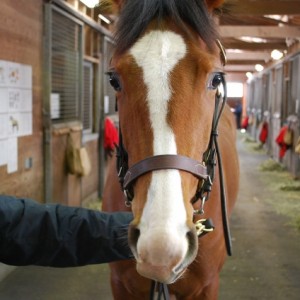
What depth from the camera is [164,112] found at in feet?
4.05

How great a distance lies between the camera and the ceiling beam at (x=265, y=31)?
669cm

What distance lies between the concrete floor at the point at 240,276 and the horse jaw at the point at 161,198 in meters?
1.95

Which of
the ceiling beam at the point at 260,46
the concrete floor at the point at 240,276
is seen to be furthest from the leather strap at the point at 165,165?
the ceiling beam at the point at 260,46

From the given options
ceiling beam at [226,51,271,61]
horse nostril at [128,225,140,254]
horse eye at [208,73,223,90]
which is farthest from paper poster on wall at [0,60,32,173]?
ceiling beam at [226,51,271,61]

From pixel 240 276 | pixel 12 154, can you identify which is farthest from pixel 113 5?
pixel 240 276

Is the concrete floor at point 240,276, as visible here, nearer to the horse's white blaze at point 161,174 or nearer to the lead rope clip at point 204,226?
the lead rope clip at point 204,226

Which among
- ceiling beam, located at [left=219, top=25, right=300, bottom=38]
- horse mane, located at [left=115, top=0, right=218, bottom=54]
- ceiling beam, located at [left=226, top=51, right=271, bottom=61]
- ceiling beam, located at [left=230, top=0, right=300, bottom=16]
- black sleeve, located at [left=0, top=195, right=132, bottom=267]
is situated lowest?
black sleeve, located at [left=0, top=195, right=132, bottom=267]

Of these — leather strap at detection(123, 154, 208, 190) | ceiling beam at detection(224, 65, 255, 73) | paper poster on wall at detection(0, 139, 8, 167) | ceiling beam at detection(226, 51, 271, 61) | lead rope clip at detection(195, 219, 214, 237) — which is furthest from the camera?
ceiling beam at detection(224, 65, 255, 73)

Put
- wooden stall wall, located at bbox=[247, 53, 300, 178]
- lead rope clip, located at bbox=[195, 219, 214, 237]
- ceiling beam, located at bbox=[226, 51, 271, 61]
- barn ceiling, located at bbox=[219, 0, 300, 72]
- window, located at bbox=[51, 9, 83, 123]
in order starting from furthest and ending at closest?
ceiling beam, located at bbox=[226, 51, 271, 61] < wooden stall wall, located at bbox=[247, 53, 300, 178] < window, located at bbox=[51, 9, 83, 123] < barn ceiling, located at bbox=[219, 0, 300, 72] < lead rope clip, located at bbox=[195, 219, 214, 237]

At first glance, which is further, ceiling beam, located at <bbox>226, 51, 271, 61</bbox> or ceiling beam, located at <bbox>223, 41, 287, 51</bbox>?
ceiling beam, located at <bbox>226, 51, 271, 61</bbox>

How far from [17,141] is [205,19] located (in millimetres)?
2144

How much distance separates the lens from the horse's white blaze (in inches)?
43.3

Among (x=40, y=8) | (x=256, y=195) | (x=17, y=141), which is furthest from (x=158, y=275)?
(x=256, y=195)

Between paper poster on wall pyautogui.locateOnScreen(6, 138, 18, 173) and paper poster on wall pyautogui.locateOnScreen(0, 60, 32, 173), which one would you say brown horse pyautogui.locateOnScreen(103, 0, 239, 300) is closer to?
paper poster on wall pyautogui.locateOnScreen(0, 60, 32, 173)
